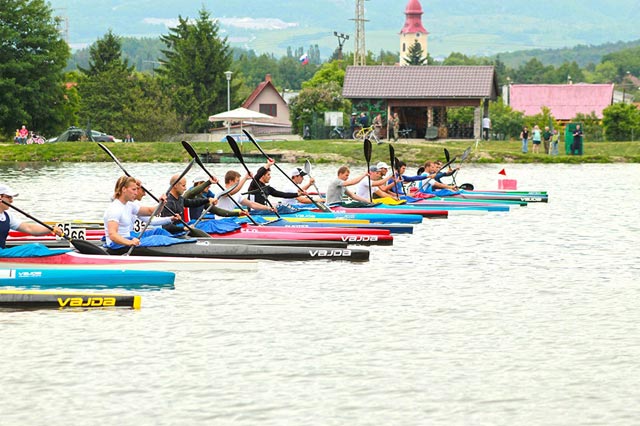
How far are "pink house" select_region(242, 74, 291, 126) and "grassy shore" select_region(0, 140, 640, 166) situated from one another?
48068mm

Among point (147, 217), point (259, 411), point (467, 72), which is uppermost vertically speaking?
point (467, 72)

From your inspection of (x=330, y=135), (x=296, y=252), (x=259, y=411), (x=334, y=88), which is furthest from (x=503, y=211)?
(x=334, y=88)

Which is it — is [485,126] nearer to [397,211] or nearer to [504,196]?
[504,196]

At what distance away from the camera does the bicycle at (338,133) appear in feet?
242

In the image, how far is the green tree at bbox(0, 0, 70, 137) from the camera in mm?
75688

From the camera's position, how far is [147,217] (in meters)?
20.0

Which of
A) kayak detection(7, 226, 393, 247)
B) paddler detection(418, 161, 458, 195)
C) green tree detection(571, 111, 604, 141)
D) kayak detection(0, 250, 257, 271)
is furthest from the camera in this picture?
green tree detection(571, 111, 604, 141)

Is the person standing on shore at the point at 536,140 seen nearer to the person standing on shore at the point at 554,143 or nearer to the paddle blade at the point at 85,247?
the person standing on shore at the point at 554,143

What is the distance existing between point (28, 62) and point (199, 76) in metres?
19.7

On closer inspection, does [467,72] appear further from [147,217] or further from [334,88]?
[147,217]

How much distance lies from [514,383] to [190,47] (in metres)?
82.6

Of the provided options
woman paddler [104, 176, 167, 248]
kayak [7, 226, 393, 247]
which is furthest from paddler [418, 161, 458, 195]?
woman paddler [104, 176, 167, 248]

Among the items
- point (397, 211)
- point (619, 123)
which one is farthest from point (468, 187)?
point (619, 123)

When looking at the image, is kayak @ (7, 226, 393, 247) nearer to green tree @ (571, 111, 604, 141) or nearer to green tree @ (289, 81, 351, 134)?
green tree @ (571, 111, 604, 141)
